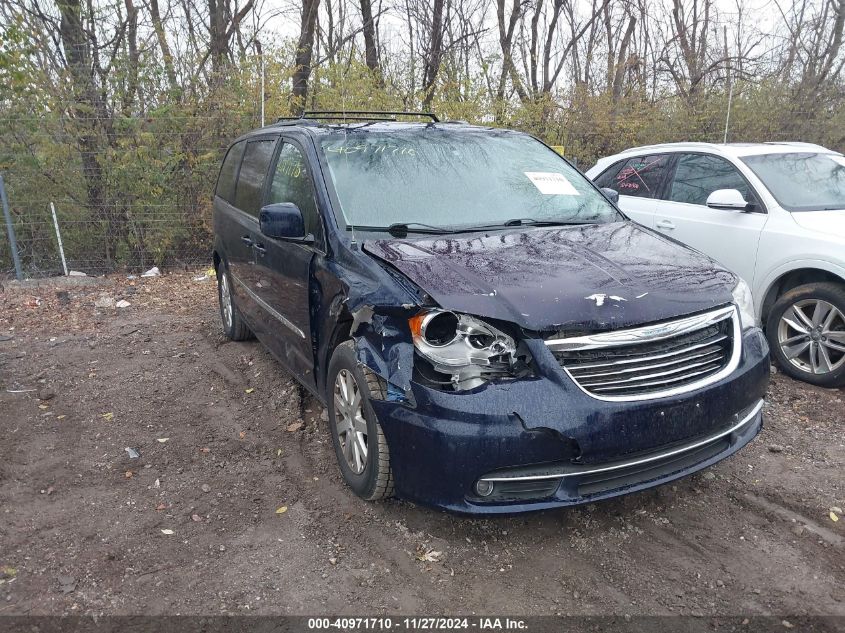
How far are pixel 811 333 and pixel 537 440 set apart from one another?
10.5ft

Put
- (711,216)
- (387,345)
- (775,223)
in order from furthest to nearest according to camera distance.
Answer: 1. (711,216)
2. (775,223)
3. (387,345)

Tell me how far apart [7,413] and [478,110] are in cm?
846

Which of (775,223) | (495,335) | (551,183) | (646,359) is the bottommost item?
(646,359)

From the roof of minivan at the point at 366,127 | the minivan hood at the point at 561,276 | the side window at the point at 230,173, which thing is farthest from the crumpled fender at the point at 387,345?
the side window at the point at 230,173

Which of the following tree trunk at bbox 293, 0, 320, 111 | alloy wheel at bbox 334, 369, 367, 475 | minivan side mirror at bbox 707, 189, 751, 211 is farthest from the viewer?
tree trunk at bbox 293, 0, 320, 111

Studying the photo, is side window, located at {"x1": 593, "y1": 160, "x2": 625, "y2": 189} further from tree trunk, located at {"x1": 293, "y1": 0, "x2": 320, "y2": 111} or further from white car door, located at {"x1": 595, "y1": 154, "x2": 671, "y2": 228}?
tree trunk, located at {"x1": 293, "y1": 0, "x2": 320, "y2": 111}

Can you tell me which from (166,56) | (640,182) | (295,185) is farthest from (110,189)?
(640,182)

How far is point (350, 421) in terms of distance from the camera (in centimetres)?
322

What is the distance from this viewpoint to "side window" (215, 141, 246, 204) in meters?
5.34

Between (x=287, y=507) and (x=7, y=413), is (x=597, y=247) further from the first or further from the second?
(x=7, y=413)

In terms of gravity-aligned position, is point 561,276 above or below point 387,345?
above

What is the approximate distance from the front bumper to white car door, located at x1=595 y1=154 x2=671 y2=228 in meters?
3.64

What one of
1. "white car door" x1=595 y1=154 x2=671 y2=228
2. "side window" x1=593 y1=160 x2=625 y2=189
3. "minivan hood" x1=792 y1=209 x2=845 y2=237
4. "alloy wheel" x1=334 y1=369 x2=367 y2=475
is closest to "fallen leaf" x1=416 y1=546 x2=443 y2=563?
"alloy wheel" x1=334 y1=369 x2=367 y2=475

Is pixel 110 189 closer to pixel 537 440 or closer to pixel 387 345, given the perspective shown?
pixel 387 345
